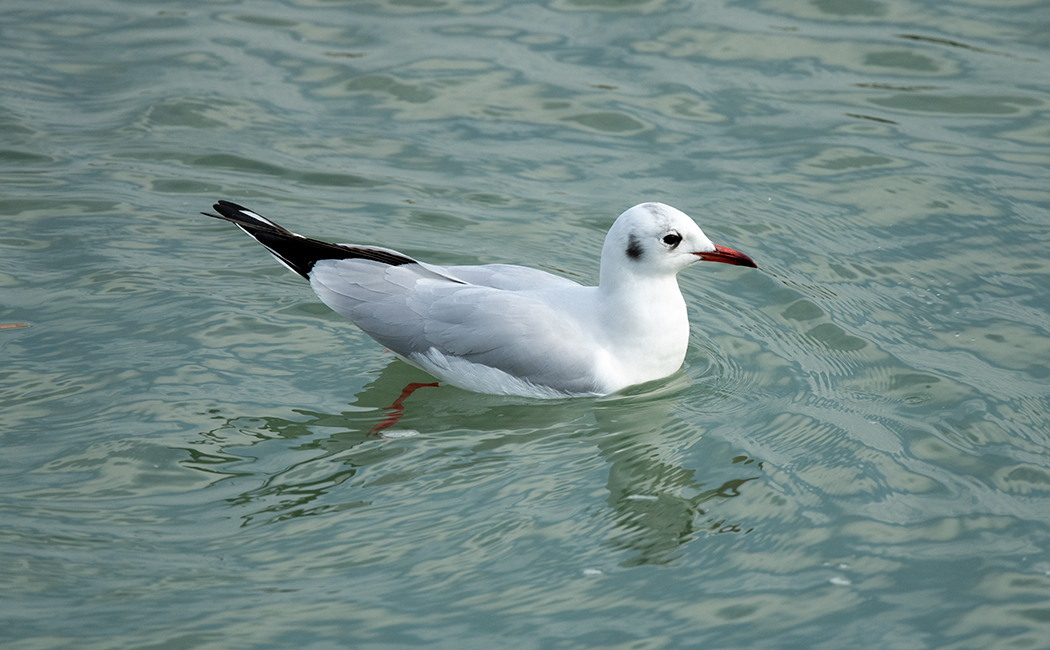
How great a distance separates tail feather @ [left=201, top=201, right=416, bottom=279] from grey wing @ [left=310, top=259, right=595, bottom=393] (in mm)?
93

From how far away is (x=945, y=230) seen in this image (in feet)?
25.2

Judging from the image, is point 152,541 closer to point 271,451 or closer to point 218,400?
point 271,451

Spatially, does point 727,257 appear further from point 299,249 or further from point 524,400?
point 299,249

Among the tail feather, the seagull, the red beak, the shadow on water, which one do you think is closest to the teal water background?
the shadow on water

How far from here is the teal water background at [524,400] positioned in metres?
4.55

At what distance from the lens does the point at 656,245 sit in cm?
588

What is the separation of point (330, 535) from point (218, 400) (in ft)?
4.72

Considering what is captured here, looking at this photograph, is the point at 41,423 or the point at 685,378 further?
the point at 685,378

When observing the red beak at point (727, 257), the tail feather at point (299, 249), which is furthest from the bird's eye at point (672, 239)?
the tail feather at point (299, 249)

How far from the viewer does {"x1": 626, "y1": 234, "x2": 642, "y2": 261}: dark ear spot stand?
5.91m

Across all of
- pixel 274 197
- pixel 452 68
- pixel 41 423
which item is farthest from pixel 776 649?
pixel 452 68

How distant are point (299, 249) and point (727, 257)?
255 centimetres

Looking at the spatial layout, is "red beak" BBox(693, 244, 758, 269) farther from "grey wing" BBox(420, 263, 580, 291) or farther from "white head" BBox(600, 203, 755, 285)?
"grey wing" BBox(420, 263, 580, 291)

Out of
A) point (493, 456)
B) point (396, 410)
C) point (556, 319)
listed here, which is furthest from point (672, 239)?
point (396, 410)
